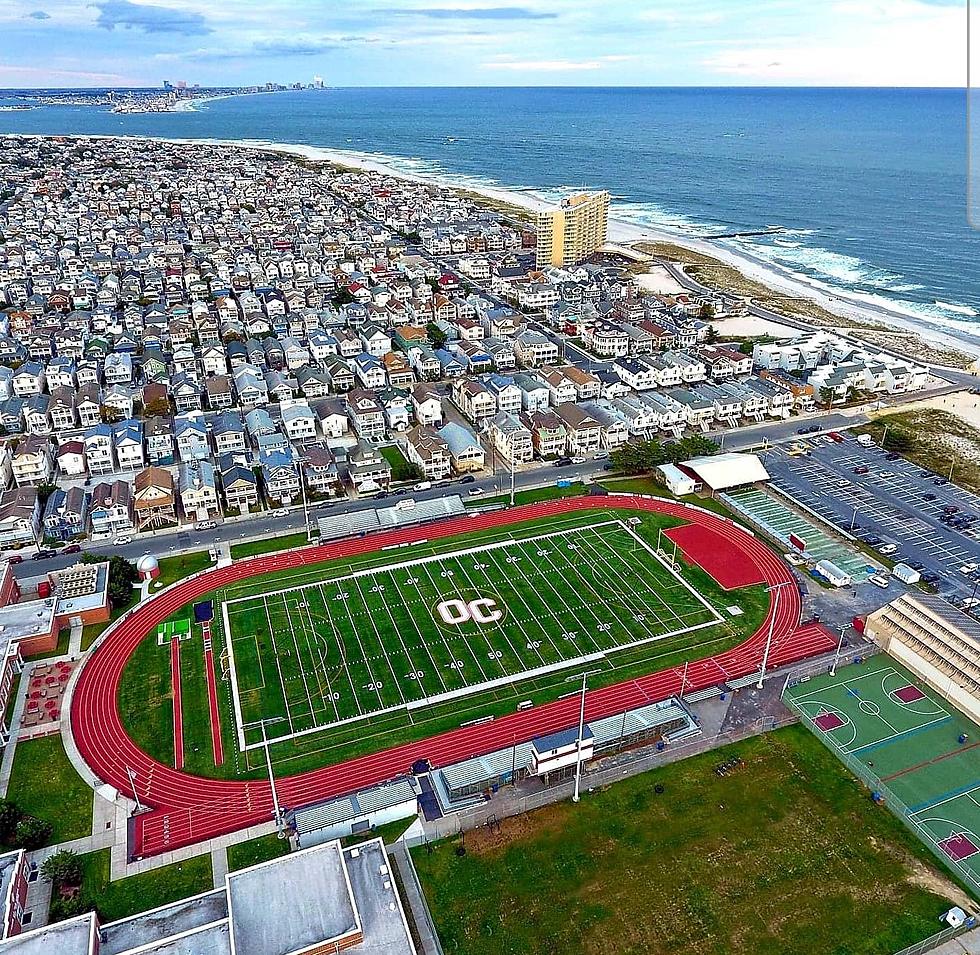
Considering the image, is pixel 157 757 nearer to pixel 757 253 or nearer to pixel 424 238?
pixel 424 238

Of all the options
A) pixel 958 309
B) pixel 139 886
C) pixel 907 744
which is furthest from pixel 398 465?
pixel 958 309

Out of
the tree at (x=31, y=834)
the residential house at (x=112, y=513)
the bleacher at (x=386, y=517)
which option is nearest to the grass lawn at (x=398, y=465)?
the bleacher at (x=386, y=517)

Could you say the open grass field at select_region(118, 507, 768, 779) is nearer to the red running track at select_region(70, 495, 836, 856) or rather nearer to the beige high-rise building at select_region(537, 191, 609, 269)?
the red running track at select_region(70, 495, 836, 856)

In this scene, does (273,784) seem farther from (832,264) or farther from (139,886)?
(832,264)

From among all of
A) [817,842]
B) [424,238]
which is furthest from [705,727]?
[424,238]

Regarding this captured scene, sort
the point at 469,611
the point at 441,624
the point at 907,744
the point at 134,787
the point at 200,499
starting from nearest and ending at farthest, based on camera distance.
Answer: the point at 134,787 < the point at 907,744 < the point at 441,624 < the point at 469,611 < the point at 200,499

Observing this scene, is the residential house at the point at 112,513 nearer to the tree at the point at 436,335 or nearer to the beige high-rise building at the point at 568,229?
the tree at the point at 436,335
